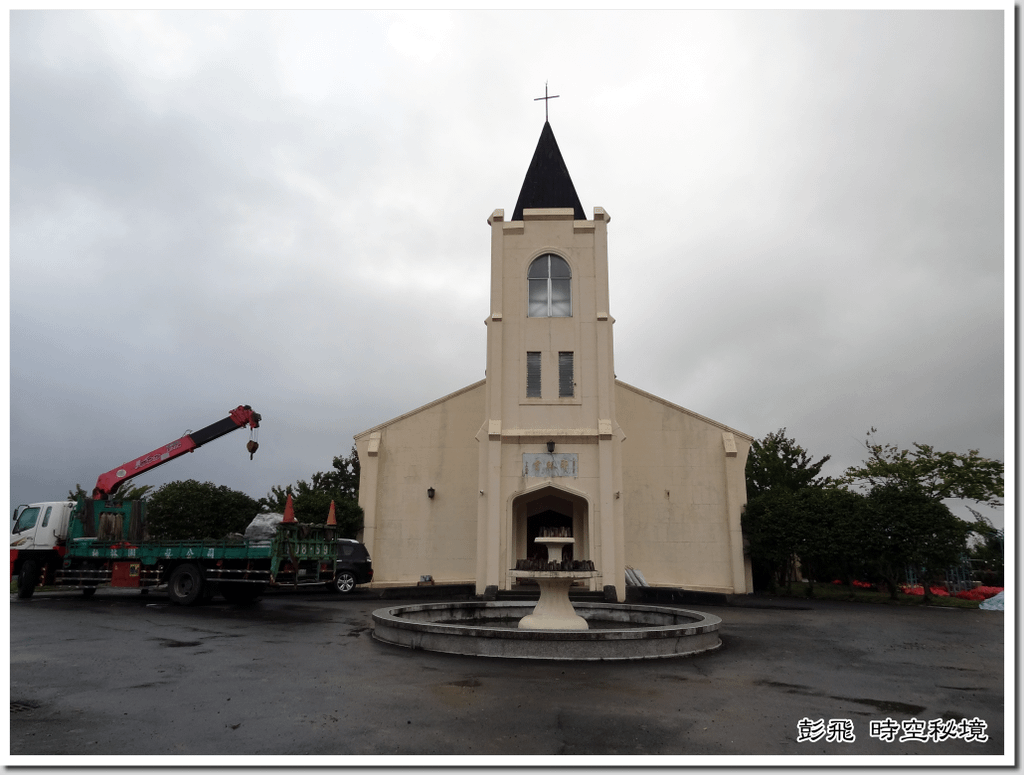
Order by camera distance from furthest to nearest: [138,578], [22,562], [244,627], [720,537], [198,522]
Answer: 1. [198,522]
2. [720,537]
3. [22,562]
4. [138,578]
5. [244,627]

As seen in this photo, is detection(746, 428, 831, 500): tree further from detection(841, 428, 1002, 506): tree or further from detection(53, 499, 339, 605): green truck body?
detection(53, 499, 339, 605): green truck body

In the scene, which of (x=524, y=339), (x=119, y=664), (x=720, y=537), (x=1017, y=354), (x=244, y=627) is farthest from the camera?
(x=720, y=537)

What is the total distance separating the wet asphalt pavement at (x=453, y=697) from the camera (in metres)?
5.21

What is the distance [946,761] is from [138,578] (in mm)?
19871

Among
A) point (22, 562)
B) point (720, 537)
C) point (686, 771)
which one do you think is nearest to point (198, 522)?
point (22, 562)

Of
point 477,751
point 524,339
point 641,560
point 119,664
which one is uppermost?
point 524,339

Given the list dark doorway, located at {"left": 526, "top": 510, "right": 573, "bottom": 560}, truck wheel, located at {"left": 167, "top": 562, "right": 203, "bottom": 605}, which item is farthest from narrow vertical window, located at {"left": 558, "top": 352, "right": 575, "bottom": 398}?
truck wheel, located at {"left": 167, "top": 562, "right": 203, "bottom": 605}

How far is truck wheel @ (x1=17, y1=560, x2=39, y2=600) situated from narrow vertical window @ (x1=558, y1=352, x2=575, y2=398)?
17.4 meters

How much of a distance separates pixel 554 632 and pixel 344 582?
14.8m

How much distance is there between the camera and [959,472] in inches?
1320

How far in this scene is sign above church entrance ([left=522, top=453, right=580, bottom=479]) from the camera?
21.1m

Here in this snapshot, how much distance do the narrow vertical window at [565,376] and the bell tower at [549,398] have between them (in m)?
0.03

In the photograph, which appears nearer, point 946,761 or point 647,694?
point 946,761

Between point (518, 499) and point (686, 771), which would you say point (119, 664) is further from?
point (518, 499)
